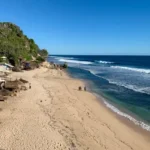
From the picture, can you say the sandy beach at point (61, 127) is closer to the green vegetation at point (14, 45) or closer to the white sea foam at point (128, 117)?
the white sea foam at point (128, 117)

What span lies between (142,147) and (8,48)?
1728 inches

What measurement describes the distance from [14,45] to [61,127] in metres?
47.8

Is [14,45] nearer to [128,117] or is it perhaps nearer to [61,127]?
[128,117]

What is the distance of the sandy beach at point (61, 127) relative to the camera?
13264 millimetres

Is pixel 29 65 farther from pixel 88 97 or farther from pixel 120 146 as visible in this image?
pixel 120 146

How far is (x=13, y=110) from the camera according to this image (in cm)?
1891

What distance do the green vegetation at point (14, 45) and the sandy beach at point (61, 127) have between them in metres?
29.6

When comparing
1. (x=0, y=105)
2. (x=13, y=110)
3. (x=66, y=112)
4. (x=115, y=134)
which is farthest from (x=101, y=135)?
(x=0, y=105)

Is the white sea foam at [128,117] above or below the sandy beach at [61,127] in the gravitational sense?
below

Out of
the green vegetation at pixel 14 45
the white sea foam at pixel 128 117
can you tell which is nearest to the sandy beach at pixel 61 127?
the white sea foam at pixel 128 117

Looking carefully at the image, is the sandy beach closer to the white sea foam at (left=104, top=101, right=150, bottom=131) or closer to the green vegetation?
the white sea foam at (left=104, top=101, right=150, bottom=131)

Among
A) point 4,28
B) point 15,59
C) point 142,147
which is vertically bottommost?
point 142,147

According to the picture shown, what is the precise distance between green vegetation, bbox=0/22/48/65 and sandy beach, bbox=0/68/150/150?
2963cm

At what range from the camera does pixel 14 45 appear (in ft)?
194
